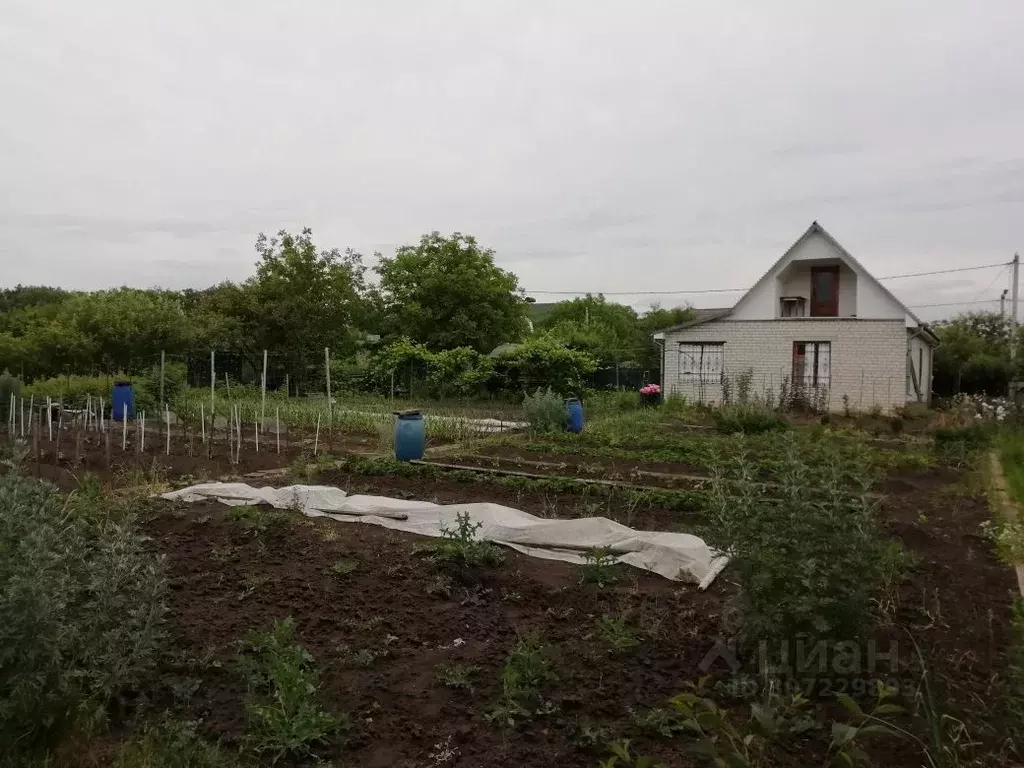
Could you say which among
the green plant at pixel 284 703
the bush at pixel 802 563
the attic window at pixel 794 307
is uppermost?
the attic window at pixel 794 307

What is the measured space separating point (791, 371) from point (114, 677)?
55.1ft

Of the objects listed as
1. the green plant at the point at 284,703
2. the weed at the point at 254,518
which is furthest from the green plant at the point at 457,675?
the weed at the point at 254,518

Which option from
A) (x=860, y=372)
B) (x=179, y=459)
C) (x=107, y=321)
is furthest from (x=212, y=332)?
(x=860, y=372)

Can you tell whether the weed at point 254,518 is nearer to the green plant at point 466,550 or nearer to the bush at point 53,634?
the green plant at point 466,550

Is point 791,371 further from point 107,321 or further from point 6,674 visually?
point 6,674

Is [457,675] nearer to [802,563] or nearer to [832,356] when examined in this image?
[802,563]

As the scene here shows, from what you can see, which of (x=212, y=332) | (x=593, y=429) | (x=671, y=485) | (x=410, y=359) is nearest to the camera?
(x=671, y=485)

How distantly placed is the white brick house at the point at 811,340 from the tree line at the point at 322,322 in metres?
2.82

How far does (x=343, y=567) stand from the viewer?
167 inches

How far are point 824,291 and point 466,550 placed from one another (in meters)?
16.5

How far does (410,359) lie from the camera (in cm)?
1981

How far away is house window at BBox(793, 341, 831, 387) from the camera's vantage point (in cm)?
1716

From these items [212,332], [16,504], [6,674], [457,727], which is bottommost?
[457,727]

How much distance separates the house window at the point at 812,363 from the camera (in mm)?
17156
